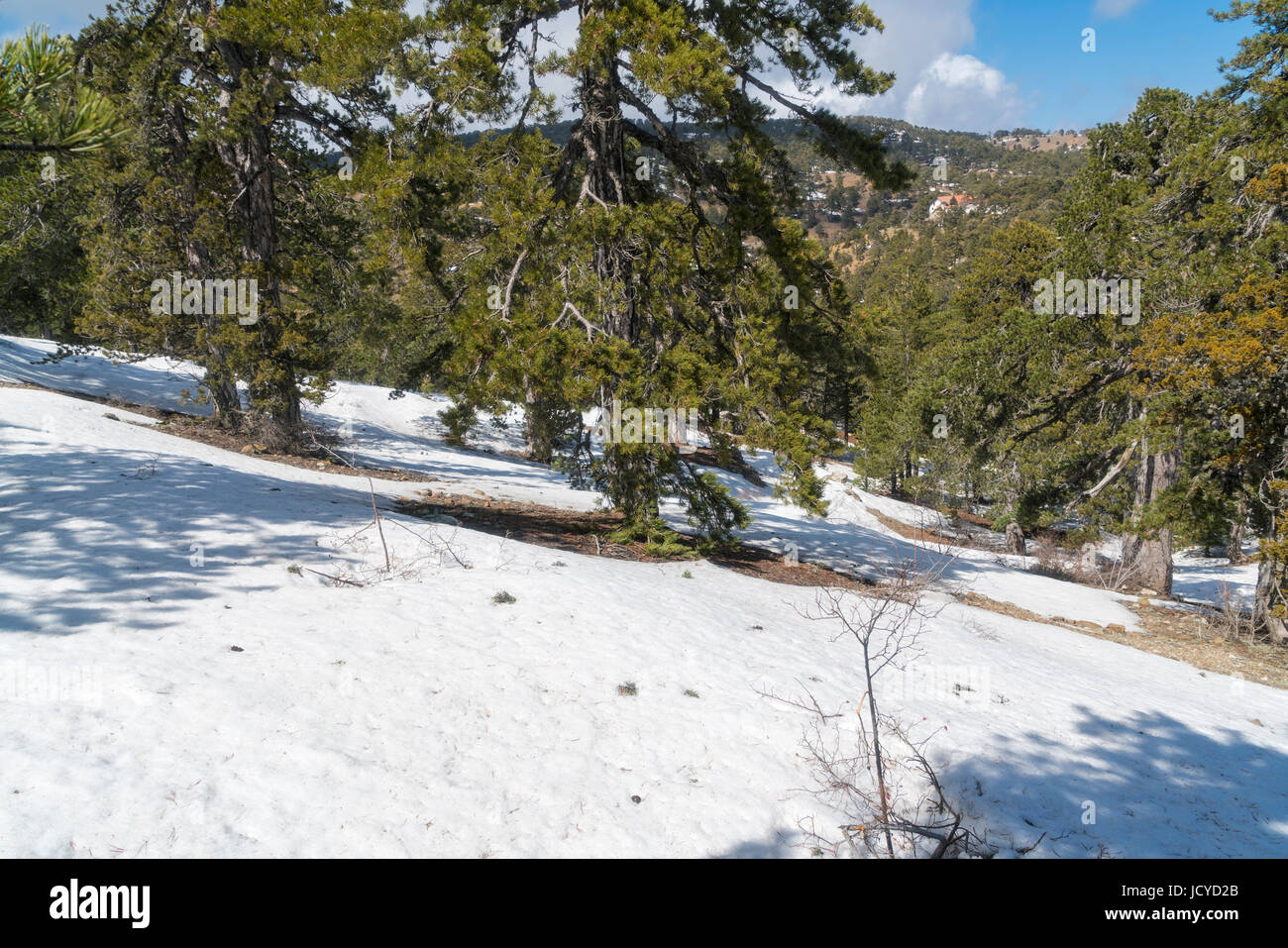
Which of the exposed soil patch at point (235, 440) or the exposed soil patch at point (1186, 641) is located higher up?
the exposed soil patch at point (235, 440)

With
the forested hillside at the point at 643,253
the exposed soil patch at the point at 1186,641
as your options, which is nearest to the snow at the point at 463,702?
the exposed soil patch at the point at 1186,641

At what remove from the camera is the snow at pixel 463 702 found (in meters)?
3.36

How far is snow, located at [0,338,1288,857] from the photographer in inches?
132

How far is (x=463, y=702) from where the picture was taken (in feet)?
15.0

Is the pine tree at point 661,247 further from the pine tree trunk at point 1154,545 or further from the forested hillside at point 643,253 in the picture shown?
the pine tree trunk at point 1154,545

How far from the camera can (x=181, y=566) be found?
218 inches
